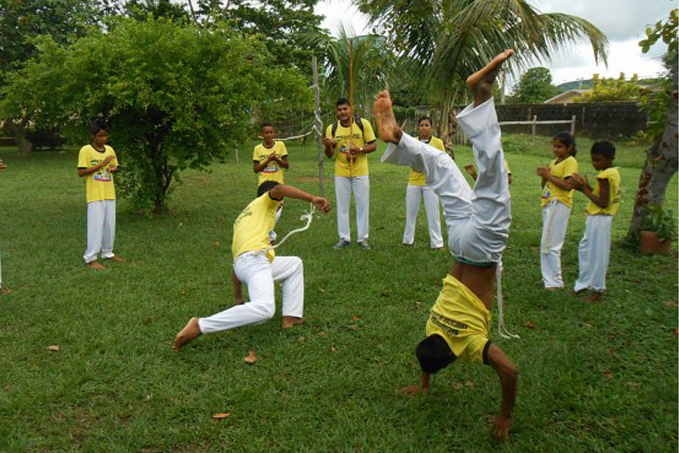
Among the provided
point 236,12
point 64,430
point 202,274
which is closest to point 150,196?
point 202,274

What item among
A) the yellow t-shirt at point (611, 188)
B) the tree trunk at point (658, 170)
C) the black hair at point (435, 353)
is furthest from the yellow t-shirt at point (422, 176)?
the black hair at point (435, 353)

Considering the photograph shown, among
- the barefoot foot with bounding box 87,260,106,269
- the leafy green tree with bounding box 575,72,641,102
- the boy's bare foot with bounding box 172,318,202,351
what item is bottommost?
the boy's bare foot with bounding box 172,318,202,351

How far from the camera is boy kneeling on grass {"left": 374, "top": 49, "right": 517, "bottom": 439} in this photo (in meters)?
2.93

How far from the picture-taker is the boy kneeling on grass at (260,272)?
4.33m

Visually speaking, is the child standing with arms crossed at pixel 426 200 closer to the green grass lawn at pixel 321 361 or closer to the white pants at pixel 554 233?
the green grass lawn at pixel 321 361

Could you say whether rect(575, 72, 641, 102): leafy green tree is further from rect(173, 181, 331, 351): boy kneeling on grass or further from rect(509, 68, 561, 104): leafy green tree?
rect(173, 181, 331, 351): boy kneeling on grass

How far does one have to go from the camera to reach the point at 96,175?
6.86m

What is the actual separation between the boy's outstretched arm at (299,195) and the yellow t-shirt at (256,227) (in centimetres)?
11

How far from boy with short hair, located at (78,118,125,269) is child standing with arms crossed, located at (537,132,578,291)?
219 inches

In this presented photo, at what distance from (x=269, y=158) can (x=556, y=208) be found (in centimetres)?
434

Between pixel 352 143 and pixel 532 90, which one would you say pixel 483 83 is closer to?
pixel 352 143

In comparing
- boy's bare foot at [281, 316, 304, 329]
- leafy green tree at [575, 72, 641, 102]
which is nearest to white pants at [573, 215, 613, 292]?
boy's bare foot at [281, 316, 304, 329]

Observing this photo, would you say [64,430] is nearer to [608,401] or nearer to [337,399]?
[337,399]

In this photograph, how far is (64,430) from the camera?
338 centimetres
